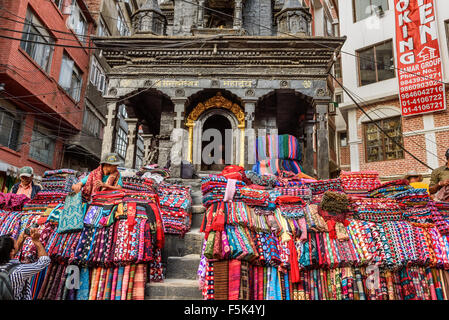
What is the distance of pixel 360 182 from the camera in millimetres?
4945

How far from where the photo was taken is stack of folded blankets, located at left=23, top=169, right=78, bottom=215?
4539 millimetres

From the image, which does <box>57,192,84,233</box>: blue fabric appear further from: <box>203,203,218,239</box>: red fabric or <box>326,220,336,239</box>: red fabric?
<box>326,220,336,239</box>: red fabric

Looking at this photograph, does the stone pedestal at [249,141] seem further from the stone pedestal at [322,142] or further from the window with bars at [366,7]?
the window with bars at [366,7]

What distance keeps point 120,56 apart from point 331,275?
1060cm

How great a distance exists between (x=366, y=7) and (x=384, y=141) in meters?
7.93

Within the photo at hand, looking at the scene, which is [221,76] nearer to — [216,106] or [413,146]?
[216,106]

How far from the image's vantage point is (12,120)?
504 inches

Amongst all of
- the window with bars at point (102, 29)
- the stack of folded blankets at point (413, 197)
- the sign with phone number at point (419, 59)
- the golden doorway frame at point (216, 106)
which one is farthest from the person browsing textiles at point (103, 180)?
the window with bars at point (102, 29)

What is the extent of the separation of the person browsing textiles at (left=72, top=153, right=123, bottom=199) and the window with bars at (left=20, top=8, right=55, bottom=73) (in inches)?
387

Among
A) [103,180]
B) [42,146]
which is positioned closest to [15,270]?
[103,180]

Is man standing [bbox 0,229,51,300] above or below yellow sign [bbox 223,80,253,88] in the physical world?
below

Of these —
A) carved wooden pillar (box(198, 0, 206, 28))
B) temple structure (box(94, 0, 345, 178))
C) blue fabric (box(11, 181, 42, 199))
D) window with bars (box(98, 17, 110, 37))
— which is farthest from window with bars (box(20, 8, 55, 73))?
blue fabric (box(11, 181, 42, 199))
